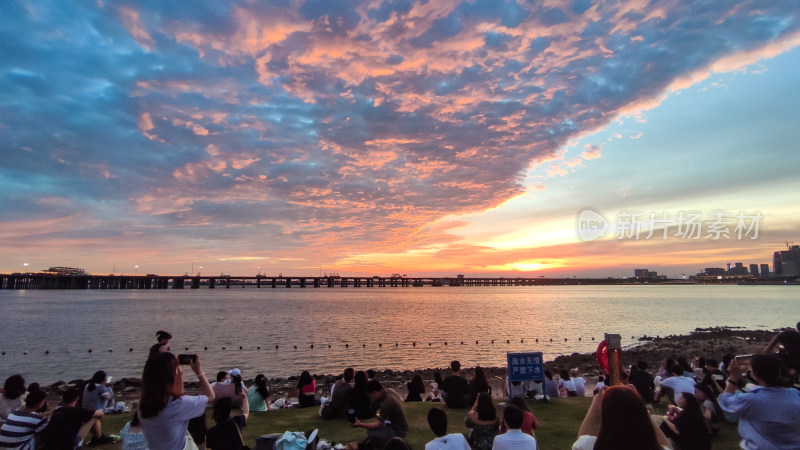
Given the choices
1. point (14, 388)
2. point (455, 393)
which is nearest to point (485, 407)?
point (455, 393)

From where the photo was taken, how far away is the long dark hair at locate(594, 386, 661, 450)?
355cm

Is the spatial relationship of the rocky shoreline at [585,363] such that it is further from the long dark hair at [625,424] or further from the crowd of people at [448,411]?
the long dark hair at [625,424]

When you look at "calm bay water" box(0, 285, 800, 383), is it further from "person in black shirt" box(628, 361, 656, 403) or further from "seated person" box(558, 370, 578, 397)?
"person in black shirt" box(628, 361, 656, 403)

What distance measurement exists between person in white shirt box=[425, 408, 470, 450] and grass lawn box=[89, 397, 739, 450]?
3.84 metres

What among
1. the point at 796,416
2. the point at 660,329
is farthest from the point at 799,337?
the point at 660,329

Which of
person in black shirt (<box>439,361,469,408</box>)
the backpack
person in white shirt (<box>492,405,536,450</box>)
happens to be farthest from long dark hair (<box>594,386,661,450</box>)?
person in black shirt (<box>439,361,469,408</box>)

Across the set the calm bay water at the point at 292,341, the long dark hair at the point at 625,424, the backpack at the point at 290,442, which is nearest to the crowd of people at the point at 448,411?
the long dark hair at the point at 625,424

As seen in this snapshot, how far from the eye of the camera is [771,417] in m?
5.07

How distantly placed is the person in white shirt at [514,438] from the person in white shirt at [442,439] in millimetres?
551

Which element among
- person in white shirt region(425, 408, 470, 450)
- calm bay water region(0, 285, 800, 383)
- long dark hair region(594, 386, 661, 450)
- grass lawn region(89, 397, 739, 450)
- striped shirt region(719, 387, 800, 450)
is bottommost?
calm bay water region(0, 285, 800, 383)

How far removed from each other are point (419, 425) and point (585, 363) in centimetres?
2543

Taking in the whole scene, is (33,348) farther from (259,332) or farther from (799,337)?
(799,337)

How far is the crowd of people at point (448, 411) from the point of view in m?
4.54

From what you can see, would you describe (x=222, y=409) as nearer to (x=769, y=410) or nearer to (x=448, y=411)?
(x=448, y=411)
